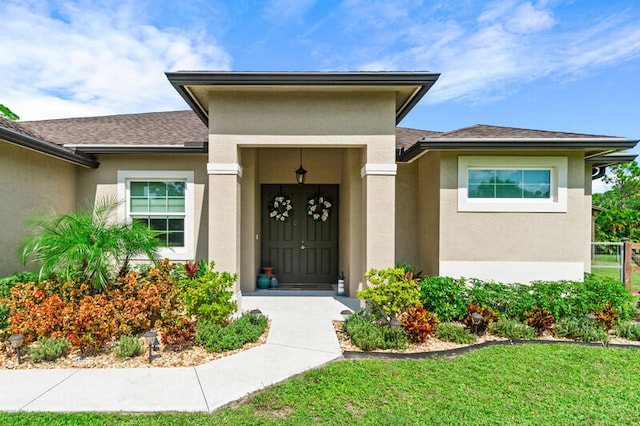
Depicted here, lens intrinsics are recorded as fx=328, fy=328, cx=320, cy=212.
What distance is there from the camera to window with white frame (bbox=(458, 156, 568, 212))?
Answer: 698 cm

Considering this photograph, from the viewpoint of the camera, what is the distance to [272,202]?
29.8ft

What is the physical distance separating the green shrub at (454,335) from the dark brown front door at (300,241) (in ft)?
13.9

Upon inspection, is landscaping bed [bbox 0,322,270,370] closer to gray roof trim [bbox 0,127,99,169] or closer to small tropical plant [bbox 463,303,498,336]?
gray roof trim [bbox 0,127,99,169]

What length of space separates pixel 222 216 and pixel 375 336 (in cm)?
346

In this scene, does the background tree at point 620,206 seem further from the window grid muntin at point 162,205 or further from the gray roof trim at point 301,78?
the window grid muntin at point 162,205

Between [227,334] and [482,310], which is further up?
[482,310]

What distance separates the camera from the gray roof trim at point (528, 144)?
6.62 meters

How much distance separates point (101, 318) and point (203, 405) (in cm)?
236

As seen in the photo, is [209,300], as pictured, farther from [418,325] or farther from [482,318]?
[482,318]

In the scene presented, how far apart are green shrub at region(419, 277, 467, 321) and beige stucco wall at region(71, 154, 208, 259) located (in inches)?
203

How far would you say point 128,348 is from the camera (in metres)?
4.52

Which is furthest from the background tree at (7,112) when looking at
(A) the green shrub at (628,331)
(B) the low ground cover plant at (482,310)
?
(A) the green shrub at (628,331)

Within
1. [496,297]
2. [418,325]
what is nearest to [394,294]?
[418,325]

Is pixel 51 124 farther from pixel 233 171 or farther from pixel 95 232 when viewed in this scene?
pixel 233 171
